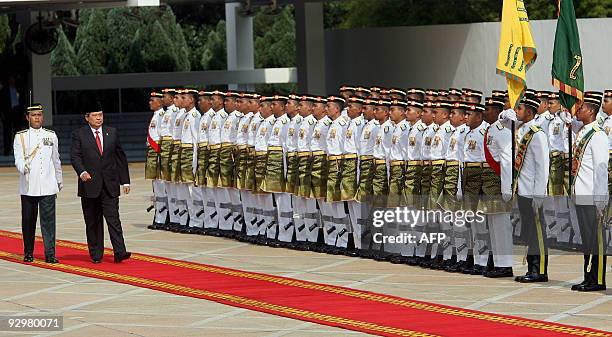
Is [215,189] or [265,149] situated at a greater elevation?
[265,149]

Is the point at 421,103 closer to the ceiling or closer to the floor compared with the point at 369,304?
closer to the ceiling

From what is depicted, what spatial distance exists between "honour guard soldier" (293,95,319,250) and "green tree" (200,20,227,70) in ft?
107

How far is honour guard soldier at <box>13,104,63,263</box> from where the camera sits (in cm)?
Result: 1584

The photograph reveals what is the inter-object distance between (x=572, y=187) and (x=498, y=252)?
4.50 ft

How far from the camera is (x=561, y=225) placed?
16875mm

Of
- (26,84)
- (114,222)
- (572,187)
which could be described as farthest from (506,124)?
(26,84)

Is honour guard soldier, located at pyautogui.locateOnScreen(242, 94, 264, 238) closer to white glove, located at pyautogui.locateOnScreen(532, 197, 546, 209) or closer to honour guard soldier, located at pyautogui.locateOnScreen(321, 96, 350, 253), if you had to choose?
honour guard soldier, located at pyautogui.locateOnScreen(321, 96, 350, 253)

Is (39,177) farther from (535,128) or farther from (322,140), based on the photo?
(535,128)

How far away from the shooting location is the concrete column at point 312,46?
3497 cm

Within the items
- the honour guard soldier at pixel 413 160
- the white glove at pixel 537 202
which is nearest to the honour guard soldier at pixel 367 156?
the honour guard soldier at pixel 413 160

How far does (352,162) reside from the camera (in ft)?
52.8

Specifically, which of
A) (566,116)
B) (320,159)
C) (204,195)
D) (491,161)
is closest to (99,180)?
(320,159)

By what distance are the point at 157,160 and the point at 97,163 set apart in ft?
11.0

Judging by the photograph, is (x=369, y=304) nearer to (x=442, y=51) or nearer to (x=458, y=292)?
(x=458, y=292)
